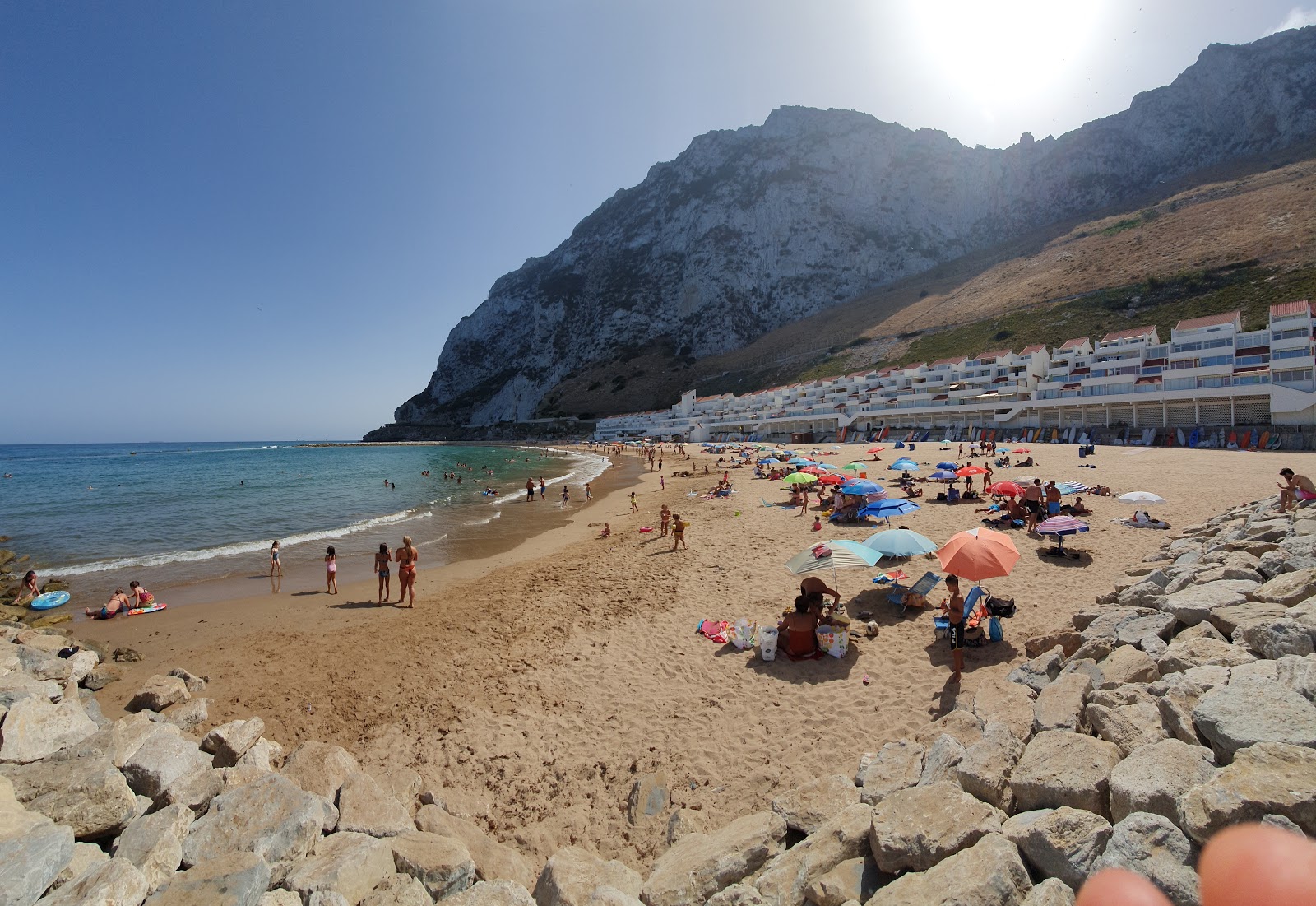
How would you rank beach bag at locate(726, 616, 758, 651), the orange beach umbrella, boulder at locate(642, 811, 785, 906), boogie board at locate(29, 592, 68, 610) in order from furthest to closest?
boogie board at locate(29, 592, 68, 610) → beach bag at locate(726, 616, 758, 651) → the orange beach umbrella → boulder at locate(642, 811, 785, 906)

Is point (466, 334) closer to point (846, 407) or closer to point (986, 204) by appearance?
point (846, 407)

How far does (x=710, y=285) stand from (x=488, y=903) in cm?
12463

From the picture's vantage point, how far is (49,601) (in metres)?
12.6

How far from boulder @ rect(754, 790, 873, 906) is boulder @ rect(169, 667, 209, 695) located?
828 centimetres

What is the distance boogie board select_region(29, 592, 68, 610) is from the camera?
A: 12.5 meters

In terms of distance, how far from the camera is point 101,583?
14414mm

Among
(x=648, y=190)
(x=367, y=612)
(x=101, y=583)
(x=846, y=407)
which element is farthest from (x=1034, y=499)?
(x=648, y=190)

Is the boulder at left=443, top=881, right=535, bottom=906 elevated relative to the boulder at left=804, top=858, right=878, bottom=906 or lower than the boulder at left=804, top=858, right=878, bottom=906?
lower

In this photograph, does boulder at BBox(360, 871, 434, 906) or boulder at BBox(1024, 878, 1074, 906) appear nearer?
boulder at BBox(1024, 878, 1074, 906)

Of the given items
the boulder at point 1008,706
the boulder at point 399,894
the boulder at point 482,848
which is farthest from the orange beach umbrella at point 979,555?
the boulder at point 399,894

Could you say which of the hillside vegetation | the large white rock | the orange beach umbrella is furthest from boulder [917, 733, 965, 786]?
the hillside vegetation

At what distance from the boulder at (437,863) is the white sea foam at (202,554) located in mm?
17626

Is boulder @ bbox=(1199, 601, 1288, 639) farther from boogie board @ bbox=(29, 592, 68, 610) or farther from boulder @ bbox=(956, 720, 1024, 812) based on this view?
boogie board @ bbox=(29, 592, 68, 610)

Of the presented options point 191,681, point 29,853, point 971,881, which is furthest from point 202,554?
point 971,881
